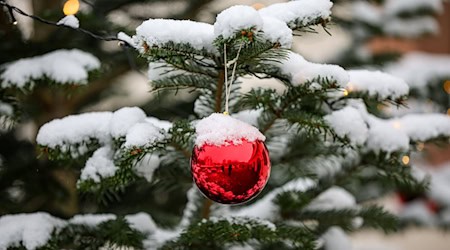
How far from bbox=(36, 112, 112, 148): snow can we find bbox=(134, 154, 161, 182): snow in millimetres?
81

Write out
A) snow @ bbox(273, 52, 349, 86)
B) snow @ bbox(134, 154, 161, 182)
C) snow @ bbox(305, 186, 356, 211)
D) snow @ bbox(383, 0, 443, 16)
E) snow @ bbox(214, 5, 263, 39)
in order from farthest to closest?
snow @ bbox(383, 0, 443, 16)
snow @ bbox(305, 186, 356, 211)
snow @ bbox(134, 154, 161, 182)
snow @ bbox(273, 52, 349, 86)
snow @ bbox(214, 5, 263, 39)

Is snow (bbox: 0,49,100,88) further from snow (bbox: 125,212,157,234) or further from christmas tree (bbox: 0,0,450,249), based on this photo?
snow (bbox: 125,212,157,234)

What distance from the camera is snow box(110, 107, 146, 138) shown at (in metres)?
0.78

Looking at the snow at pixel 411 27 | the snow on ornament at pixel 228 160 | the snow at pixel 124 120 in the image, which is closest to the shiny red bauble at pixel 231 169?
the snow on ornament at pixel 228 160

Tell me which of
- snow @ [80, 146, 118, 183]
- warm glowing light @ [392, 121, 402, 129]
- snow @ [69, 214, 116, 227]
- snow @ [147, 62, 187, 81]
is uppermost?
snow @ [147, 62, 187, 81]

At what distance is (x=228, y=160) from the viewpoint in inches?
27.3

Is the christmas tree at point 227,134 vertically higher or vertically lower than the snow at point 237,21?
lower

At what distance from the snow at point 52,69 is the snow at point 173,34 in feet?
0.86

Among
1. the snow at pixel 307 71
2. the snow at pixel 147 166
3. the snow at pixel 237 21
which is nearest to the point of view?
the snow at pixel 237 21

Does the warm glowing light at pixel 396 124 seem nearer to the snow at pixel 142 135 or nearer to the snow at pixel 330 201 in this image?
the snow at pixel 330 201

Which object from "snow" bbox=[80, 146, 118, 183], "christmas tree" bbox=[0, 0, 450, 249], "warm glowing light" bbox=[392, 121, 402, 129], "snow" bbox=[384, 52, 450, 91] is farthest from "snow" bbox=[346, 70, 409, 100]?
"snow" bbox=[384, 52, 450, 91]

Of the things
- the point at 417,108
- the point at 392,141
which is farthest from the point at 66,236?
the point at 417,108

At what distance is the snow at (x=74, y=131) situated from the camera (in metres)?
0.82

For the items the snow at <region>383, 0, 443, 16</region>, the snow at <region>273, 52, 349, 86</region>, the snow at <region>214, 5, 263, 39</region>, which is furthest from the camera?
the snow at <region>383, 0, 443, 16</region>
